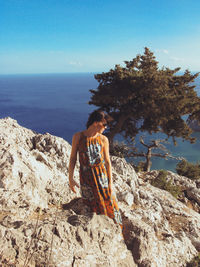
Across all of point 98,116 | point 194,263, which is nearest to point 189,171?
point 194,263

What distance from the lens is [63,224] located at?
3037mm

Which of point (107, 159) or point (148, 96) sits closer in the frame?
point (107, 159)

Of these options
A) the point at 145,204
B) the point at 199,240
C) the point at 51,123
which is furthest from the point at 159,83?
the point at 51,123

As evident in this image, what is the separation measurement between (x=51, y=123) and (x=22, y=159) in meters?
66.9

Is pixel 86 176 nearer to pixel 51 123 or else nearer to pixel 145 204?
pixel 145 204

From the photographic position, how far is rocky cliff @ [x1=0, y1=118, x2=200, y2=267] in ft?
8.63

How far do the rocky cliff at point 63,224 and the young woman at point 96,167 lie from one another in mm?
254

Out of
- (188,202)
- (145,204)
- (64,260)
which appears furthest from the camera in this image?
(188,202)

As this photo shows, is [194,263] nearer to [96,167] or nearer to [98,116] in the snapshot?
[96,167]

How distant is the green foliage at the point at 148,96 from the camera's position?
12.8 meters

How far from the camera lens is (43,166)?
5.41m

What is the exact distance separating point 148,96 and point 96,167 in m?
11.1

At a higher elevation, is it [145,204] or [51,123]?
[145,204]

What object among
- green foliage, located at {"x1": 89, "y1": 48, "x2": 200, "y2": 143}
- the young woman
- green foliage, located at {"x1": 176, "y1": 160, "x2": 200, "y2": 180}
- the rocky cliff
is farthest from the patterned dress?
green foliage, located at {"x1": 176, "y1": 160, "x2": 200, "y2": 180}
